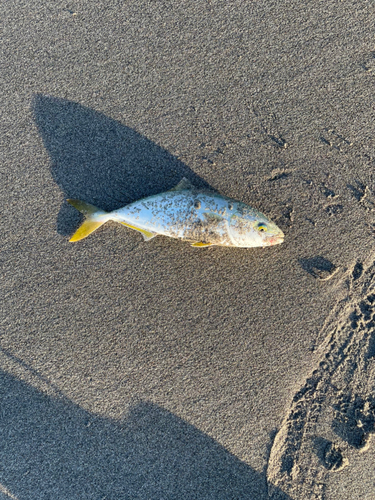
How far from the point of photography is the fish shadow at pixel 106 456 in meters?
2.43

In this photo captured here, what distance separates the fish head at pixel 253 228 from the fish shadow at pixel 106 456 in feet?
5.97

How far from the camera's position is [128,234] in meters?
2.51

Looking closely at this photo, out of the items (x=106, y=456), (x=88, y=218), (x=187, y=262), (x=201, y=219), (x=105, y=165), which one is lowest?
(x=106, y=456)

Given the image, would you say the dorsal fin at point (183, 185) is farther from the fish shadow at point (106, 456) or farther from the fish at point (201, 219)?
the fish shadow at point (106, 456)

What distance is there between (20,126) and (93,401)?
2.78 m

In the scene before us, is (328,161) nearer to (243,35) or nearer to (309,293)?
(309,293)

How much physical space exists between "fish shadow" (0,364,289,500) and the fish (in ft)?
5.55

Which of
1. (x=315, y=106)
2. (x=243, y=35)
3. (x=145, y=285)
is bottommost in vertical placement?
(x=145, y=285)

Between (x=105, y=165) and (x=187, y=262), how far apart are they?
1.23m

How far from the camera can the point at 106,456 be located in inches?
96.6

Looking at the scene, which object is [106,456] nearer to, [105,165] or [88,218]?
[88,218]

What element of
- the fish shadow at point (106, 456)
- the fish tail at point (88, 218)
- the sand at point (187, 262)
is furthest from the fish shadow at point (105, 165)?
the fish shadow at point (106, 456)

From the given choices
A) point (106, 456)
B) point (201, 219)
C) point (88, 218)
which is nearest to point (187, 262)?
point (201, 219)

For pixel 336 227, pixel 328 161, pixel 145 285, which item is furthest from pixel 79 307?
pixel 328 161
